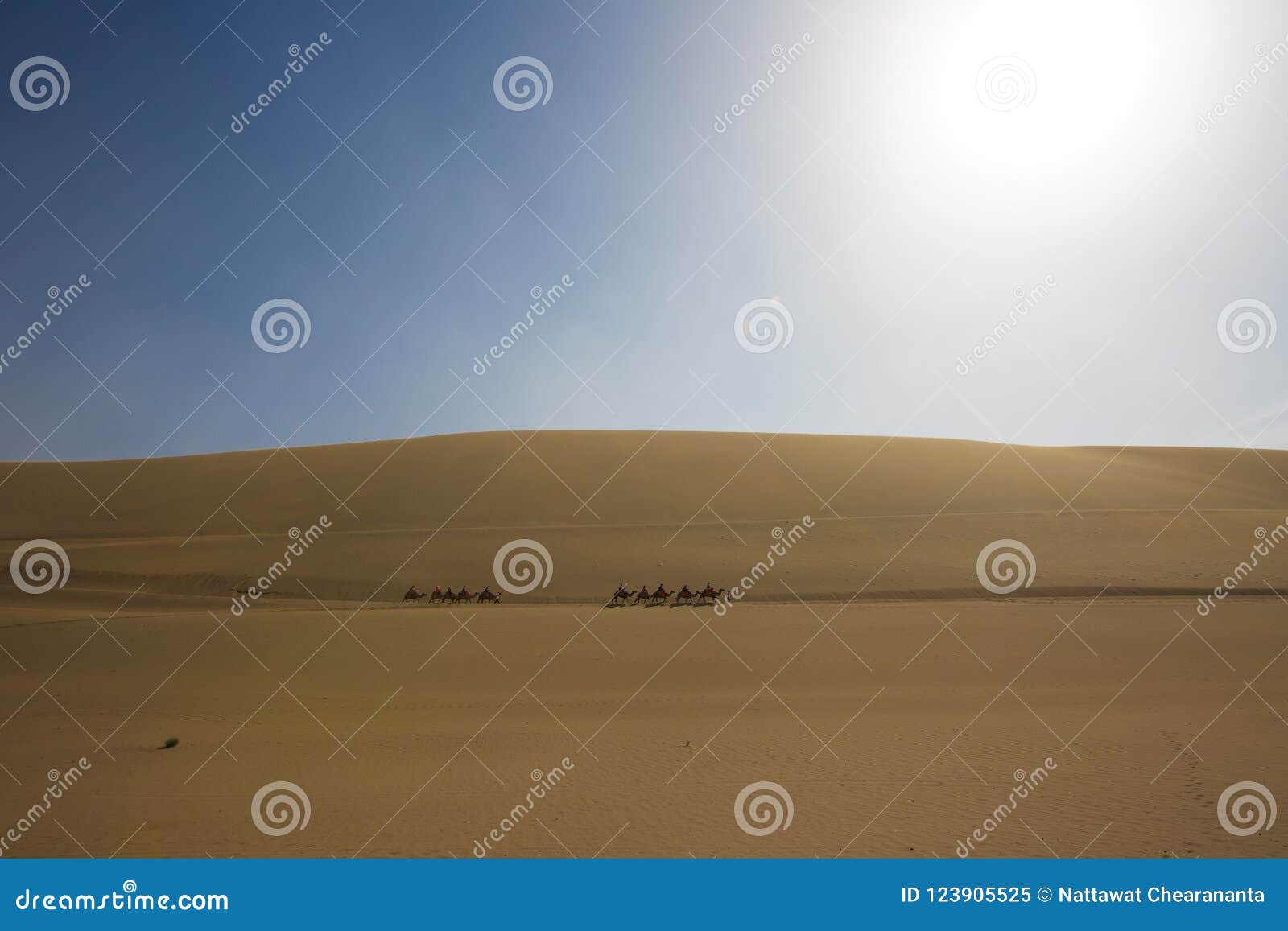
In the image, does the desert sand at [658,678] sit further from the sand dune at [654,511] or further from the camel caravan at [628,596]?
the camel caravan at [628,596]

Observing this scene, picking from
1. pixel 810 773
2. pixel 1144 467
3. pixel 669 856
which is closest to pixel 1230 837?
pixel 810 773

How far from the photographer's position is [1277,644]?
17.2 m

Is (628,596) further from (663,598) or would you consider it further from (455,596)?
(455,596)

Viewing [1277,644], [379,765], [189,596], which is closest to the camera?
[379,765]

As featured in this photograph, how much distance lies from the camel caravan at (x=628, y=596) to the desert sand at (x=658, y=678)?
0.85 metres

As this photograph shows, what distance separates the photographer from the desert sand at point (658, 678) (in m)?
8.98

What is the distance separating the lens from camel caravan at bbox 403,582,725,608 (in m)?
23.4

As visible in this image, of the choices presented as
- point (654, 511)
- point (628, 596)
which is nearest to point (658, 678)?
point (628, 596)

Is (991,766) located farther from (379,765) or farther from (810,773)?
(379,765)

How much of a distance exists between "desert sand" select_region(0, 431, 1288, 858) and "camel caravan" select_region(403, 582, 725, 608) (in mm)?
848

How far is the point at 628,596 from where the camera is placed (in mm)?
24531

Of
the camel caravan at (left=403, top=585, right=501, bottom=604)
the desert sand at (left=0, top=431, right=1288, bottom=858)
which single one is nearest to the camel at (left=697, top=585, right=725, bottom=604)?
the desert sand at (left=0, top=431, right=1288, bottom=858)

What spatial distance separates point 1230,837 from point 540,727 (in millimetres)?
9502

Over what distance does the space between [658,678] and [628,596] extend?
8423 millimetres
